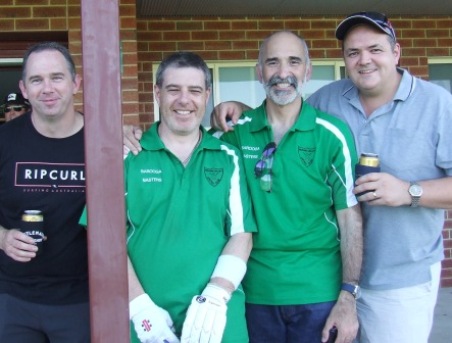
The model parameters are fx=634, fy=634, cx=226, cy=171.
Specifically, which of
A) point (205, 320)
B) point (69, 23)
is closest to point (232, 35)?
point (69, 23)

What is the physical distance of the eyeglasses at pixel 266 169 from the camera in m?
2.84

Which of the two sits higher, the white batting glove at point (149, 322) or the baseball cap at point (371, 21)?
the baseball cap at point (371, 21)

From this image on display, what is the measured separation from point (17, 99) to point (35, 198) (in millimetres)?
1988

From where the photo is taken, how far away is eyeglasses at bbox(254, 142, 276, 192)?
2836 millimetres

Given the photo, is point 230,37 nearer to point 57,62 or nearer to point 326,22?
point 326,22

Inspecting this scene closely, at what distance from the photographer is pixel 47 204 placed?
2840 millimetres

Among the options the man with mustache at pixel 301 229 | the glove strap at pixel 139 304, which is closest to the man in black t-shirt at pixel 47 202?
the man with mustache at pixel 301 229

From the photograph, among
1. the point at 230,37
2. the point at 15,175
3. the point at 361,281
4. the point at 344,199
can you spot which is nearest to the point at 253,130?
the point at 344,199

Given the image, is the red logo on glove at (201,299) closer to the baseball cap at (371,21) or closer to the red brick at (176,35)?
the baseball cap at (371,21)

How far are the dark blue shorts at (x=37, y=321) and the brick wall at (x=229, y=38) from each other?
10.8 feet

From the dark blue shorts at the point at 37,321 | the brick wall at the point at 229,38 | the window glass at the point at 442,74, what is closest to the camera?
the dark blue shorts at the point at 37,321

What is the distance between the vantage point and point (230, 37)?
620 centimetres

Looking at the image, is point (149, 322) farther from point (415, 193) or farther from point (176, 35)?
point (176, 35)

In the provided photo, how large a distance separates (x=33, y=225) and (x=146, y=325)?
621 mm
